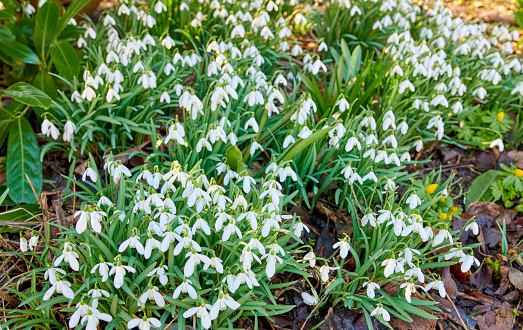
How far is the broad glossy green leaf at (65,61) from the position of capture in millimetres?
2678

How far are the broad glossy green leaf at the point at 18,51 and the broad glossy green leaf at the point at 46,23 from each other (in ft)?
0.26

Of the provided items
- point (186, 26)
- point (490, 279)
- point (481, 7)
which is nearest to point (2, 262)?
point (186, 26)

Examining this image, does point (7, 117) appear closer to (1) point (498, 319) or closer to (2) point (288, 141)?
(2) point (288, 141)

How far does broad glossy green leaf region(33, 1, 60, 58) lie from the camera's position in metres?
2.84

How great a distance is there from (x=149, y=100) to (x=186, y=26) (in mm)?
1061

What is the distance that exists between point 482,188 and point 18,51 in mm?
3288

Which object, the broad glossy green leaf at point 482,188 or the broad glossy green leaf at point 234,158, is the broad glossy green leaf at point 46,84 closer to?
the broad glossy green leaf at point 234,158

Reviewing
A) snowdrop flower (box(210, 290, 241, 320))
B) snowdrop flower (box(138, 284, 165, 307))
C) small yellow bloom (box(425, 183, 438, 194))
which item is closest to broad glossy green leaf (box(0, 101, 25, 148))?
snowdrop flower (box(138, 284, 165, 307))

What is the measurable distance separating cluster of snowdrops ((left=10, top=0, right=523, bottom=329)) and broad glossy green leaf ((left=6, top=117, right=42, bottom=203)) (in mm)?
190

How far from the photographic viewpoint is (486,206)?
2895 millimetres

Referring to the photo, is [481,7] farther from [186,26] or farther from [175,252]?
[175,252]

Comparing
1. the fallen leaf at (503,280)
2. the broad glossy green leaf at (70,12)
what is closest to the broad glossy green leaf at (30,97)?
the broad glossy green leaf at (70,12)

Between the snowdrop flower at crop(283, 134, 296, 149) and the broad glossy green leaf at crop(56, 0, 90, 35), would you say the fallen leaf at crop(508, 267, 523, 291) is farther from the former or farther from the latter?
the broad glossy green leaf at crop(56, 0, 90, 35)

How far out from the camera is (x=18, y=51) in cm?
282
